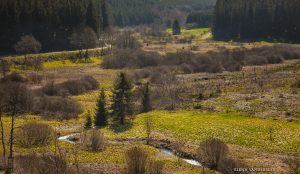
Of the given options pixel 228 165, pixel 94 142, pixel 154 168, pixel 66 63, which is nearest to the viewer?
pixel 154 168

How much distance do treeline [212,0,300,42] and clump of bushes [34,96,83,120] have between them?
4803 inches

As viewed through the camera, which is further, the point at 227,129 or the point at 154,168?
the point at 227,129

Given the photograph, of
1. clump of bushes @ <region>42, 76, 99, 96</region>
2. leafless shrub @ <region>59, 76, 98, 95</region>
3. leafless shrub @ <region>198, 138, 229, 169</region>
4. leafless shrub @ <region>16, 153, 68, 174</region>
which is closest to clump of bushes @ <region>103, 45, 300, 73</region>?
leafless shrub @ <region>59, 76, 98, 95</region>

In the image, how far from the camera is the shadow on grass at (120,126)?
61.8 m

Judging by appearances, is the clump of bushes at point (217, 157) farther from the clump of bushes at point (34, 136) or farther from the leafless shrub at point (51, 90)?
the leafless shrub at point (51, 90)

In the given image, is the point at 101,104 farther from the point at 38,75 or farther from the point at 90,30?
the point at 90,30

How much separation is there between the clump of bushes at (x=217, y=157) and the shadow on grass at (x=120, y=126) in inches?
727

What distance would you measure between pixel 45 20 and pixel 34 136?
89149mm

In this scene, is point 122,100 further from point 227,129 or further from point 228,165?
point 228,165

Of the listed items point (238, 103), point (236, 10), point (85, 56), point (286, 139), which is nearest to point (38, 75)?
point (85, 56)

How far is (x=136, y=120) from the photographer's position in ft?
220

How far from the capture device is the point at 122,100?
66.8 metres

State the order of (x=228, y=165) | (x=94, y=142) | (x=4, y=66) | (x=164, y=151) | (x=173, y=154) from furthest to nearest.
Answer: (x=4, y=66) → (x=164, y=151) → (x=173, y=154) → (x=94, y=142) → (x=228, y=165)

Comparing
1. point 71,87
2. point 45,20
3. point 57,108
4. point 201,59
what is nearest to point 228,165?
point 57,108
